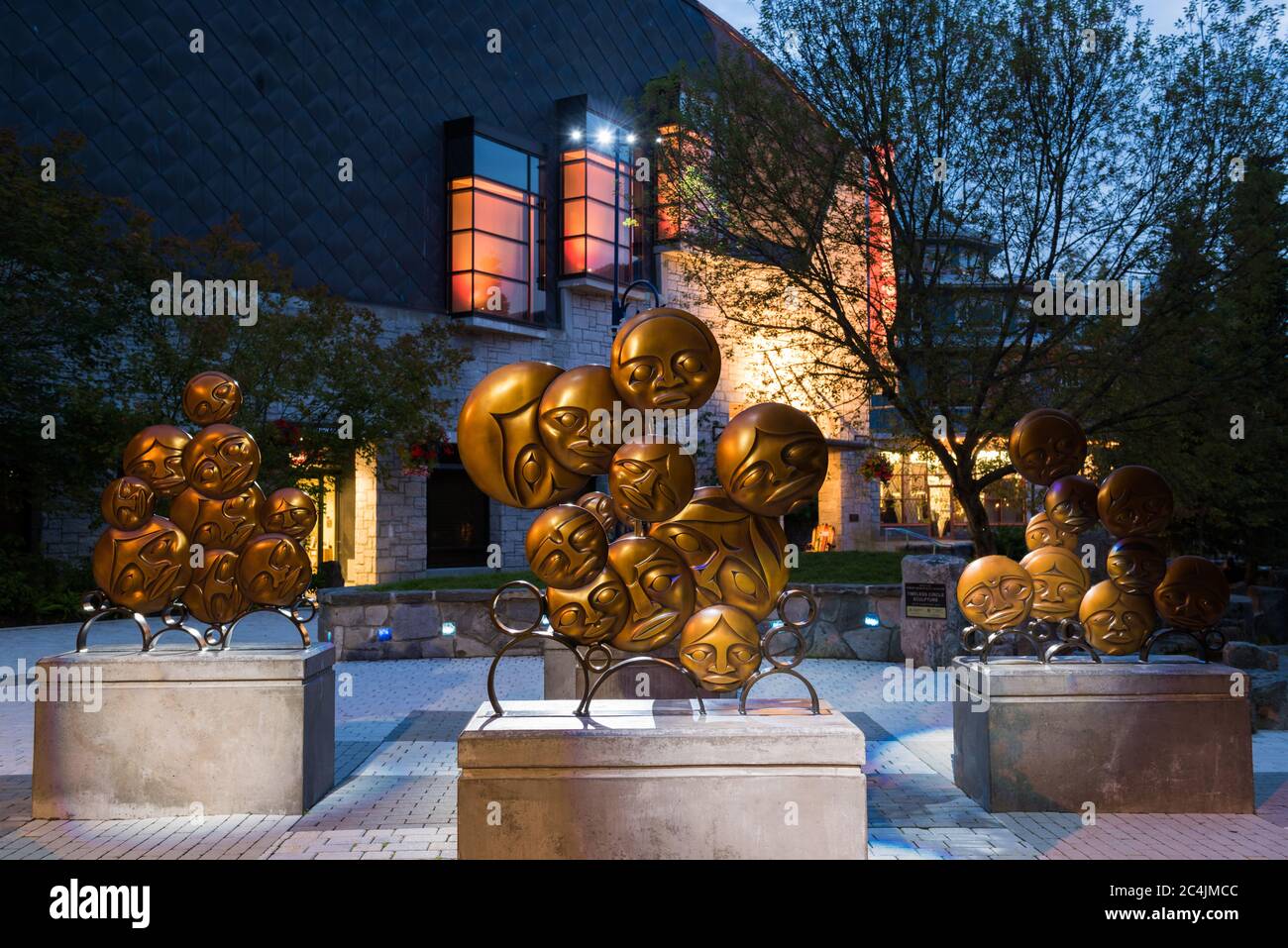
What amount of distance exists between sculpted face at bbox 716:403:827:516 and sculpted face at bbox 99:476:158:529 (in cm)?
449

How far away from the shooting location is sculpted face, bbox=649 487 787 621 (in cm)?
499

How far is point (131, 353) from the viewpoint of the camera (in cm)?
1961

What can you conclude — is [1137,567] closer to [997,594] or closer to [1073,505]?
[1073,505]

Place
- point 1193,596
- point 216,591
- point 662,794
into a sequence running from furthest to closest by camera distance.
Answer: point 216,591 < point 1193,596 < point 662,794

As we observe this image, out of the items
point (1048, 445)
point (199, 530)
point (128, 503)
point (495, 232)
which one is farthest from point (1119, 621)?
point (495, 232)

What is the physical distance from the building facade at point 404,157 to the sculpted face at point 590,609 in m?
12.3

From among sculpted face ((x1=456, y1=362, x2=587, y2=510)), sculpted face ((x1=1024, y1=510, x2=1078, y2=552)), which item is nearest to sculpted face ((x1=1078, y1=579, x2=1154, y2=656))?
sculpted face ((x1=1024, y1=510, x2=1078, y2=552))

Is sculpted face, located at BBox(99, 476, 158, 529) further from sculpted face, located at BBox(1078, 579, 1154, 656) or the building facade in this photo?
the building facade

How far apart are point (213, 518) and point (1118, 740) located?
6.02m

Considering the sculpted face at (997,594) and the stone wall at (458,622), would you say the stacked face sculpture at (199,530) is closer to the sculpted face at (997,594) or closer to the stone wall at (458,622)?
the sculpted face at (997,594)

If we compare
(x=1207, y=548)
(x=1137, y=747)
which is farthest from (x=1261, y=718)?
(x=1207, y=548)

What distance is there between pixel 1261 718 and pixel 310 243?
65.1ft

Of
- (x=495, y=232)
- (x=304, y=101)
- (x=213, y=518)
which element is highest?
(x=304, y=101)

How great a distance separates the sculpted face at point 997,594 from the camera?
24.8 feet
